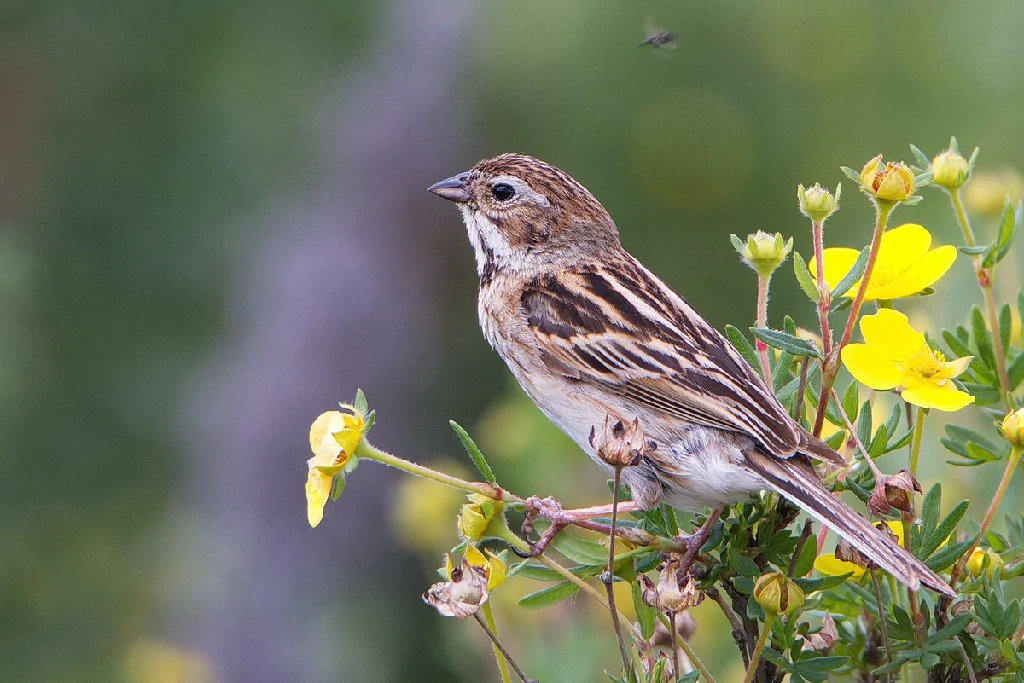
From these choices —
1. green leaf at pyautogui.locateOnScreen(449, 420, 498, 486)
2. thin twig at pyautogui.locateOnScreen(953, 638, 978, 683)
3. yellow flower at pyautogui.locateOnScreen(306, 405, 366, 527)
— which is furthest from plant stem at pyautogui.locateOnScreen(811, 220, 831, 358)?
yellow flower at pyautogui.locateOnScreen(306, 405, 366, 527)

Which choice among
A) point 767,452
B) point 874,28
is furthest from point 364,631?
point 874,28

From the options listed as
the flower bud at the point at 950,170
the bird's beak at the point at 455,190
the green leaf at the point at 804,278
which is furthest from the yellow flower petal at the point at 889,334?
the bird's beak at the point at 455,190

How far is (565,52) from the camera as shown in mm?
9211

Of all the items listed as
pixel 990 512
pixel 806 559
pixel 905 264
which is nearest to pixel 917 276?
pixel 905 264

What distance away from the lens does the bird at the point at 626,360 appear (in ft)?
9.04

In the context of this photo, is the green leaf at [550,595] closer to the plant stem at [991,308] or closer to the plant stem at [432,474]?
the plant stem at [432,474]

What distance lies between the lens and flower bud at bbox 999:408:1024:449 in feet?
7.73

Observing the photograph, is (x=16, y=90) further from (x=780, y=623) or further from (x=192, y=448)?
(x=780, y=623)

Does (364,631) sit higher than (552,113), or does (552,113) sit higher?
(552,113)

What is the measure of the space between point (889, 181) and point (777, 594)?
2.74 ft

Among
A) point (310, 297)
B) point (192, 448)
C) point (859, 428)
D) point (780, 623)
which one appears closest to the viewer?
point (780, 623)

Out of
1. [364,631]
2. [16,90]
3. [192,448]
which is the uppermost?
[16,90]

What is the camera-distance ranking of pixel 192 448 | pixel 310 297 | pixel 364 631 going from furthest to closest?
pixel 310 297, pixel 192 448, pixel 364 631

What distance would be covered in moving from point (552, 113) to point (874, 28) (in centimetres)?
232
